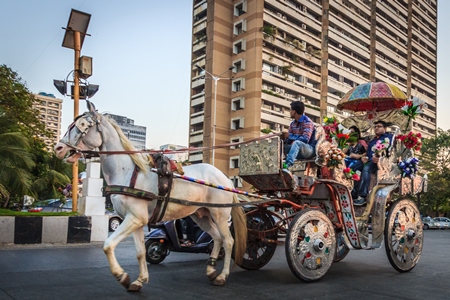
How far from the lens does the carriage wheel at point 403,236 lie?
7.64 metres

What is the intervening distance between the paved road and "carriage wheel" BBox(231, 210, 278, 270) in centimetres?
18

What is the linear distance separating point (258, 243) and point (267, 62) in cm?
4430

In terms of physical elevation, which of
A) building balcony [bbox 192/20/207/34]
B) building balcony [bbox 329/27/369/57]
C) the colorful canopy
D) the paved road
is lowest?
the paved road

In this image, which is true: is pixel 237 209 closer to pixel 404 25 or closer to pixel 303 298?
pixel 303 298

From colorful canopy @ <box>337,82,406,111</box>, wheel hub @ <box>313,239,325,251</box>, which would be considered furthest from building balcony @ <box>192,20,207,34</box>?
wheel hub @ <box>313,239,325,251</box>

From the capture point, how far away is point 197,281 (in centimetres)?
670

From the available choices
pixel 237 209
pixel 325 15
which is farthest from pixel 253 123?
Result: pixel 237 209

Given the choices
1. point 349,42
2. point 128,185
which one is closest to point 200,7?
point 349,42

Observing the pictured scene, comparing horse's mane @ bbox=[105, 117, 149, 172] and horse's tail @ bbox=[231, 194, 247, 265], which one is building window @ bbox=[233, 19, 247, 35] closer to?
horse's tail @ bbox=[231, 194, 247, 265]

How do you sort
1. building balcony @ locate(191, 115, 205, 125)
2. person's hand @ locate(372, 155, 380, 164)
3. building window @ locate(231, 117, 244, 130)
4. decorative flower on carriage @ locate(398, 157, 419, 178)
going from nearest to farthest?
decorative flower on carriage @ locate(398, 157, 419, 178)
person's hand @ locate(372, 155, 380, 164)
building window @ locate(231, 117, 244, 130)
building balcony @ locate(191, 115, 205, 125)

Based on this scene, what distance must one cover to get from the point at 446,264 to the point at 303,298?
534cm

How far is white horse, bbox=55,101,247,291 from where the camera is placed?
5.76 metres

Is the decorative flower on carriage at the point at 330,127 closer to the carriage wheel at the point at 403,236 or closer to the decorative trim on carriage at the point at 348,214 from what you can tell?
the decorative trim on carriage at the point at 348,214

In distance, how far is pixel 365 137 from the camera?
917cm
